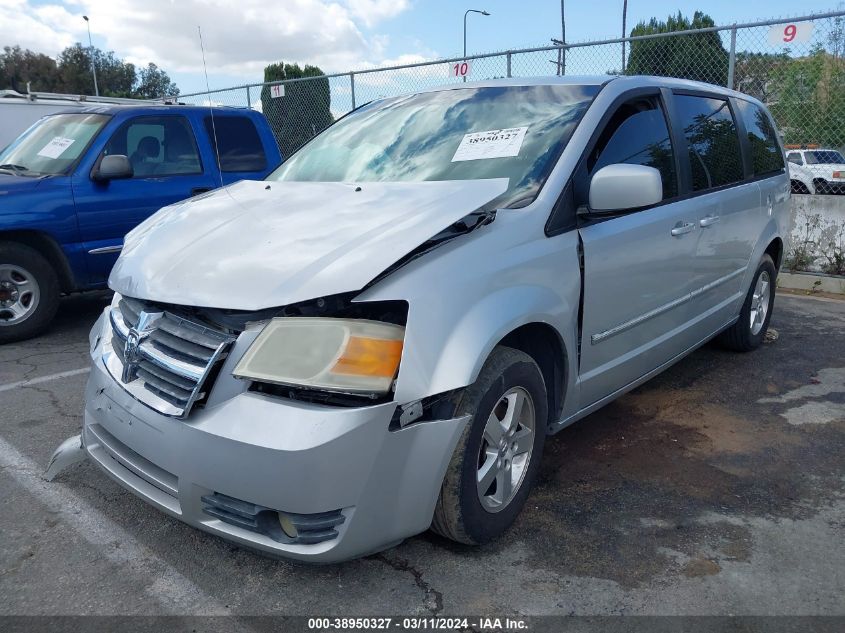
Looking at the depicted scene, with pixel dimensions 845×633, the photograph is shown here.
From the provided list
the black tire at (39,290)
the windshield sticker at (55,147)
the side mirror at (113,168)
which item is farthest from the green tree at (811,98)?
the black tire at (39,290)

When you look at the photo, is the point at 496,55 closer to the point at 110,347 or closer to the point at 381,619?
the point at 110,347

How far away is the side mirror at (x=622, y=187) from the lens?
9.22 feet

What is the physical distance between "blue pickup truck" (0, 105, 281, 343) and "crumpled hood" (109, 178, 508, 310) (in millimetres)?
2896

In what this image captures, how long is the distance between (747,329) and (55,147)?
5.67 m

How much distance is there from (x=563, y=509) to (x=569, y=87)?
193 centimetres

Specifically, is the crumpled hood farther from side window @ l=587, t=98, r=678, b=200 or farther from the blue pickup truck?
the blue pickup truck

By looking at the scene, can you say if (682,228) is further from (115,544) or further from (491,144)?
(115,544)

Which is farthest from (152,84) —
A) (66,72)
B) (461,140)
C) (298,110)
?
(461,140)

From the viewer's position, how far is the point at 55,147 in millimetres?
5887

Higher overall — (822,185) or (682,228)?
(682,228)

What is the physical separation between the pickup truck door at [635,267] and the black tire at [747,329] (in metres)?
1.20

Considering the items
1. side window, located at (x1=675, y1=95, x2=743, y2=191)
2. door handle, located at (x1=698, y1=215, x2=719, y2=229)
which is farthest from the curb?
door handle, located at (x1=698, y1=215, x2=719, y2=229)

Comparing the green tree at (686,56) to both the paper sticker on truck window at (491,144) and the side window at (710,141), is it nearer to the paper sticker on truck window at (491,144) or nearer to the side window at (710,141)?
the side window at (710,141)

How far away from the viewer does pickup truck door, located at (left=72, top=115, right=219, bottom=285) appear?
5.62 metres
